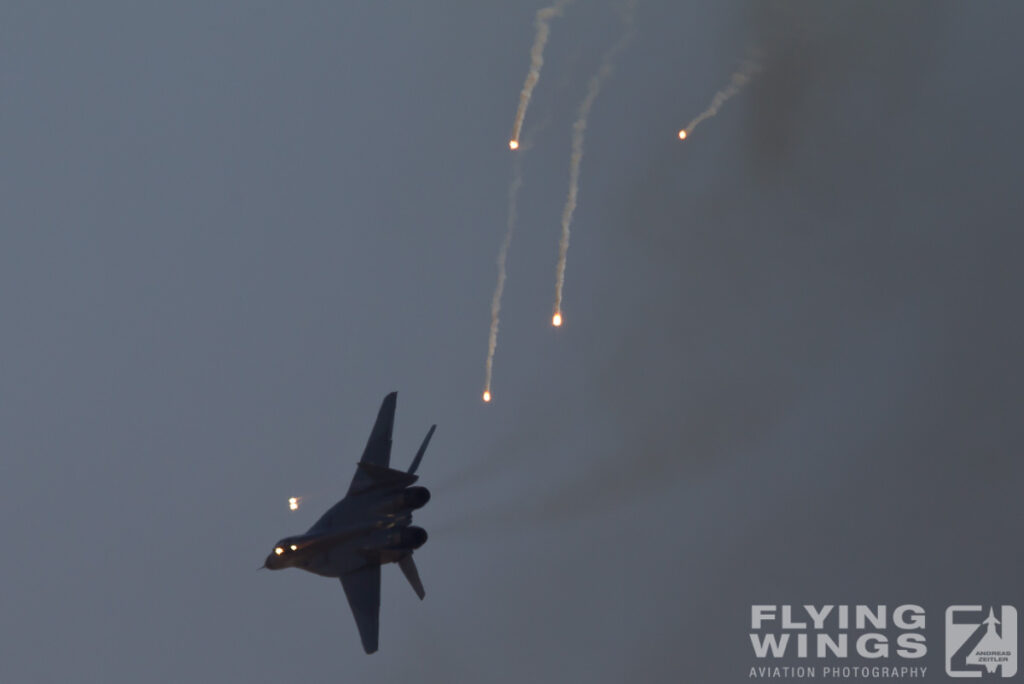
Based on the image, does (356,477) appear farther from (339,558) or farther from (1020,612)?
(1020,612)

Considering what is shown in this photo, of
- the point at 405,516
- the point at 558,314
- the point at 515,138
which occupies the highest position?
the point at 515,138

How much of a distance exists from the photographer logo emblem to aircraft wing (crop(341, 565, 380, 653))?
3756cm

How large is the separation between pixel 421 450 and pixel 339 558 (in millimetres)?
7012

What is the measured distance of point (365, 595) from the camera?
72312mm

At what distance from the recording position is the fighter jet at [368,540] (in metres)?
71.1

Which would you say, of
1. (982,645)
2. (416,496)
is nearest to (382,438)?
(416,496)

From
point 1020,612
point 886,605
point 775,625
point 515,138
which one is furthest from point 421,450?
point 1020,612

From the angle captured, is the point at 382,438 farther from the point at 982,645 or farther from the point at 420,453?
the point at 982,645

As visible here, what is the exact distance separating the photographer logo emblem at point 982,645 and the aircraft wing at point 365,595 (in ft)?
123

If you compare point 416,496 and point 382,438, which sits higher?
point 382,438

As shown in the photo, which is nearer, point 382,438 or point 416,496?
point 416,496

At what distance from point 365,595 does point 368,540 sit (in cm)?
288

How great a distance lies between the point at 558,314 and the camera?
64.9 meters

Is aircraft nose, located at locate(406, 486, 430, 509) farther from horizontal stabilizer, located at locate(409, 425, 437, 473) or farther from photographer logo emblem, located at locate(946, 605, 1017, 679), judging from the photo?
photographer logo emblem, located at locate(946, 605, 1017, 679)
